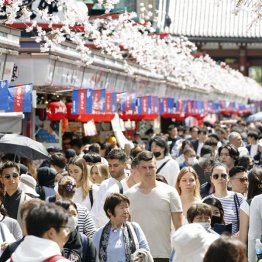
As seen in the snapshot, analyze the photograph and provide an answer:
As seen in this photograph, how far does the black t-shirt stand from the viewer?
32.9ft

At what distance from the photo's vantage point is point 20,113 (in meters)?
14.3

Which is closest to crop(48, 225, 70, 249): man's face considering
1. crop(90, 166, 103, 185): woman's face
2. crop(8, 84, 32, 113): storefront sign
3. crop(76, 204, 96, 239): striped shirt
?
crop(76, 204, 96, 239): striped shirt

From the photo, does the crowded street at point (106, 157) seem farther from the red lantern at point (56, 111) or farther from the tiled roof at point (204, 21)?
the tiled roof at point (204, 21)

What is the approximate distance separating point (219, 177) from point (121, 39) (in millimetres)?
12400

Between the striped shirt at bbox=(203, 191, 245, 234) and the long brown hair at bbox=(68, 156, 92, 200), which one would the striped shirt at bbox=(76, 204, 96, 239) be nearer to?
the striped shirt at bbox=(203, 191, 245, 234)

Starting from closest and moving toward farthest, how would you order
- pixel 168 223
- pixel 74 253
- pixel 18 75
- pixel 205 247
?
pixel 205 247 → pixel 74 253 → pixel 168 223 → pixel 18 75

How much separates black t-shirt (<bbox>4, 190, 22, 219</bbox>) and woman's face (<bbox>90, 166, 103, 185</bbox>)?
264 centimetres

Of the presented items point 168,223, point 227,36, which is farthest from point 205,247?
point 227,36

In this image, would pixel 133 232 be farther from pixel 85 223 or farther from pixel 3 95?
pixel 3 95

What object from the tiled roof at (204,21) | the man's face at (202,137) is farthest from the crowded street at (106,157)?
the tiled roof at (204,21)

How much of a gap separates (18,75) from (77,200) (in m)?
6.90

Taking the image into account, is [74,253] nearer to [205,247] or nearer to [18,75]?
[205,247]

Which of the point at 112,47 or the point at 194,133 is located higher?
the point at 112,47

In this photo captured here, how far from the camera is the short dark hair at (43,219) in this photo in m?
6.08
